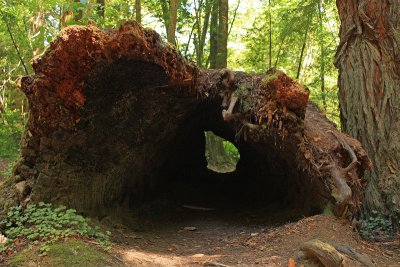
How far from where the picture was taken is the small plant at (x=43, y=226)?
14.9 ft

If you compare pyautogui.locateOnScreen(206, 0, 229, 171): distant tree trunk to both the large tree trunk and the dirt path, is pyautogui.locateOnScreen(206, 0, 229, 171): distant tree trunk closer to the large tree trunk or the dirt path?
the large tree trunk

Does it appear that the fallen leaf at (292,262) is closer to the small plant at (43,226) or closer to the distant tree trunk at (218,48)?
the small plant at (43,226)

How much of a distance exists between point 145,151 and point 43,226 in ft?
9.43

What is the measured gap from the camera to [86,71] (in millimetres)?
5137

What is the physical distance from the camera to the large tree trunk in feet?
22.5

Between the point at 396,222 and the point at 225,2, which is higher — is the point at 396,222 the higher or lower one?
the lower one

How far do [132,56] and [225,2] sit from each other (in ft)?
22.2

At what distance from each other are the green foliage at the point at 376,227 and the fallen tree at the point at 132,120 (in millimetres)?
815

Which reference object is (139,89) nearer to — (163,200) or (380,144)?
(163,200)

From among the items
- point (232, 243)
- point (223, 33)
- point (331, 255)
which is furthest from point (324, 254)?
point (223, 33)

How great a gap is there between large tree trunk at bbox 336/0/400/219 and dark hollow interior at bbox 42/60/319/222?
139 cm

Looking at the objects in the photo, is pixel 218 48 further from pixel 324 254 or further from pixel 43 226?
pixel 324 254

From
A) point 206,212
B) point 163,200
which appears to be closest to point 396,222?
point 206,212

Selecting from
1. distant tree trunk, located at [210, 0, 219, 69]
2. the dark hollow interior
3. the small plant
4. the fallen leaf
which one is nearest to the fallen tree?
the dark hollow interior
